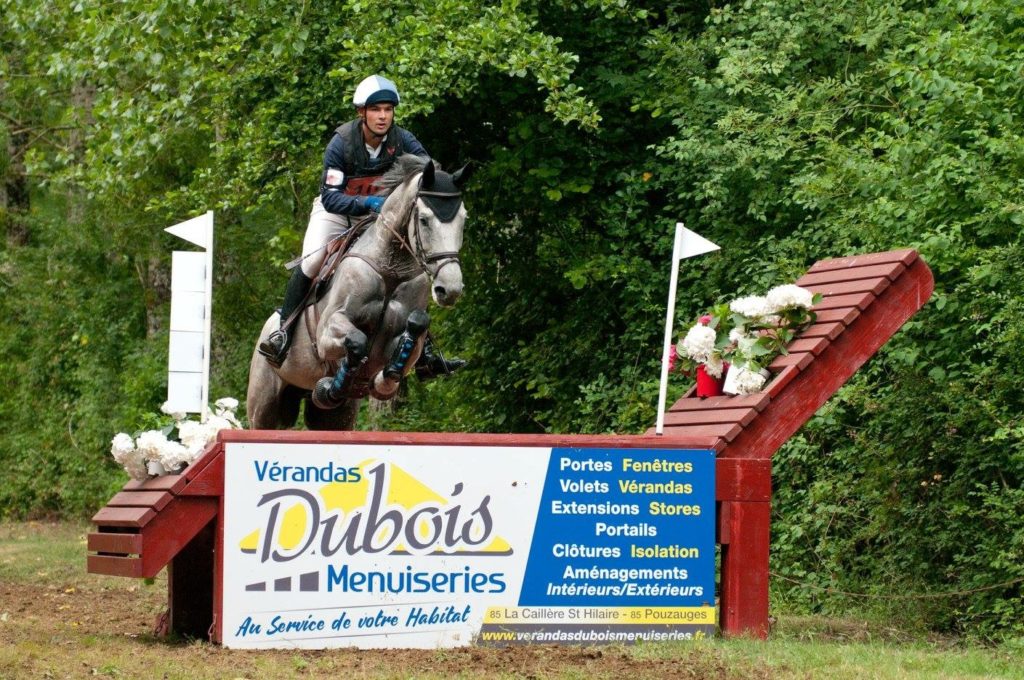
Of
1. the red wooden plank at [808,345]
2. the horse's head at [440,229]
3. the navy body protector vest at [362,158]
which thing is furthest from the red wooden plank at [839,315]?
the navy body protector vest at [362,158]

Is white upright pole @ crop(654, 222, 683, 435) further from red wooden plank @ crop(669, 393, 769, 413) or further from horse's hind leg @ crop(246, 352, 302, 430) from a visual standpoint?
horse's hind leg @ crop(246, 352, 302, 430)

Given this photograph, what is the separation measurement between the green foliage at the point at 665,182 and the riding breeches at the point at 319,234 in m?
3.18

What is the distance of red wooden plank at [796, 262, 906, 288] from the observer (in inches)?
336

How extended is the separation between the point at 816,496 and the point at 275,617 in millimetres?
5057

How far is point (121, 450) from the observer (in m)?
7.86

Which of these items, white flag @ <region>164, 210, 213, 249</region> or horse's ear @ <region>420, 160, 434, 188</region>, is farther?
white flag @ <region>164, 210, 213, 249</region>

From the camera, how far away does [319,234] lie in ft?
32.1

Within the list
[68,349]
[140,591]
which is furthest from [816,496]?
[68,349]

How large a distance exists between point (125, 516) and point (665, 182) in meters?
7.54

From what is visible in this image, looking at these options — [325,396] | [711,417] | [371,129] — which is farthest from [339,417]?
[711,417]

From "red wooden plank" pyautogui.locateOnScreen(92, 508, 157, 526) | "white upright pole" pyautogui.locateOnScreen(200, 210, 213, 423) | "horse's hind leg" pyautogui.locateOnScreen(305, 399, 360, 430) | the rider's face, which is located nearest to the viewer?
"red wooden plank" pyautogui.locateOnScreen(92, 508, 157, 526)

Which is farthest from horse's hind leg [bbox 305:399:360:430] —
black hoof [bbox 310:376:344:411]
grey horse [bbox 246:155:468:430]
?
black hoof [bbox 310:376:344:411]

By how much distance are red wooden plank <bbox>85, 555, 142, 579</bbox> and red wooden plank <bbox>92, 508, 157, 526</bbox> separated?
18 centimetres

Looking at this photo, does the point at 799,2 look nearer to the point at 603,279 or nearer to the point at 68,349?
the point at 603,279
